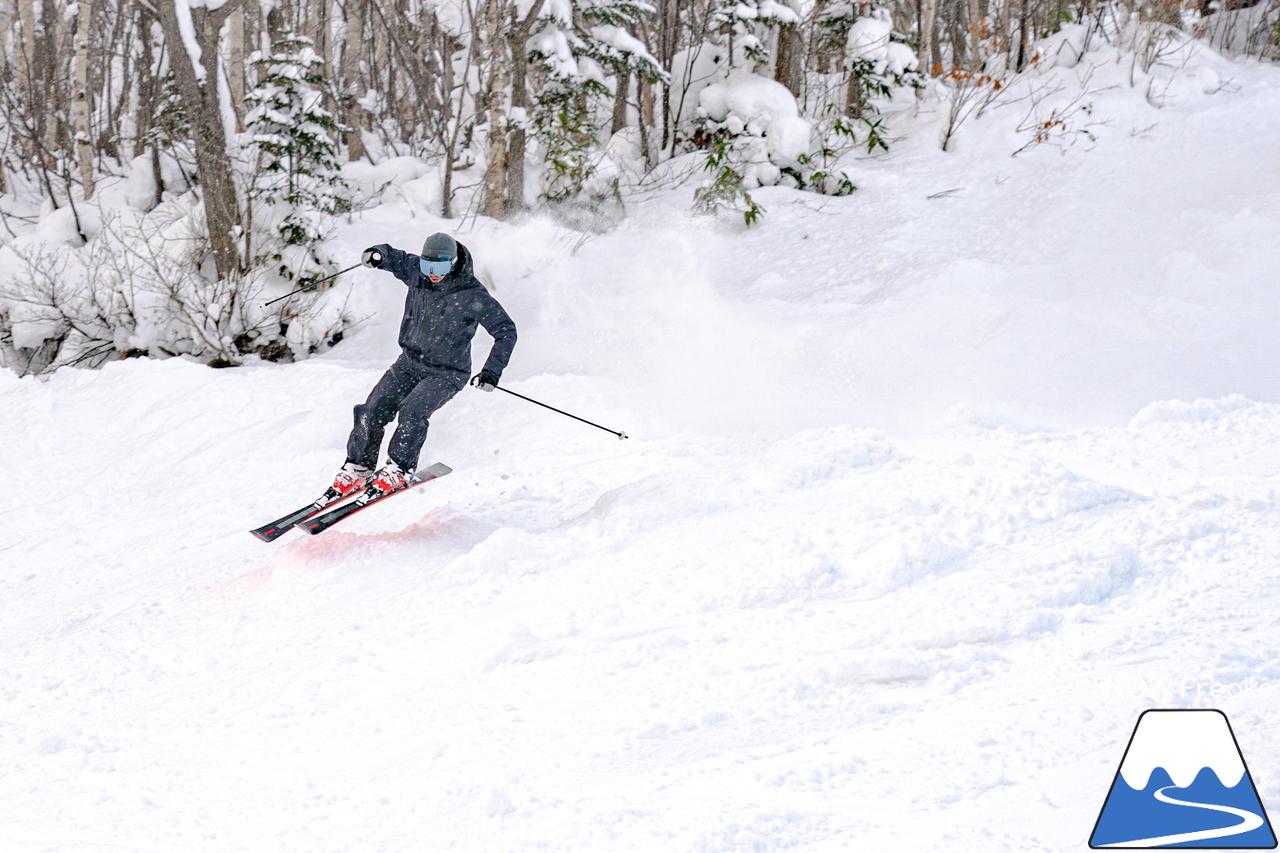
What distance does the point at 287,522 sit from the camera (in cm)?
493

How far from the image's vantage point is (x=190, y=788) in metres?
2.94

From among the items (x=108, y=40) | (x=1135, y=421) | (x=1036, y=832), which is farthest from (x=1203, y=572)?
(x=108, y=40)

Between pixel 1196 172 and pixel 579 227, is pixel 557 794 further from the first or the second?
pixel 1196 172

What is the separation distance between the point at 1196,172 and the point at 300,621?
1004 centimetres

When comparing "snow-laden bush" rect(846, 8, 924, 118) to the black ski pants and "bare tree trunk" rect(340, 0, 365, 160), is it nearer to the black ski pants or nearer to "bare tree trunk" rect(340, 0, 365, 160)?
"bare tree trunk" rect(340, 0, 365, 160)

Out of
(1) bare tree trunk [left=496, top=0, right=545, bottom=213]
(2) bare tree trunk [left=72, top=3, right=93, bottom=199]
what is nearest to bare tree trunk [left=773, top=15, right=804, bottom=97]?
(1) bare tree trunk [left=496, top=0, right=545, bottom=213]

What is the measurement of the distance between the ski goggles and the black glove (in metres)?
0.58

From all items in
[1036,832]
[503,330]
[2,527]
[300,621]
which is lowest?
[2,527]

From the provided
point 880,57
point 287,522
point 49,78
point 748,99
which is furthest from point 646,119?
point 49,78

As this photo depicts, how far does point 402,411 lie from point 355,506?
0.58 metres

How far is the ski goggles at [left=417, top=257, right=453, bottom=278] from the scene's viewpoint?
4.89 metres

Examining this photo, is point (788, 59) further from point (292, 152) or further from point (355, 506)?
point (355, 506)

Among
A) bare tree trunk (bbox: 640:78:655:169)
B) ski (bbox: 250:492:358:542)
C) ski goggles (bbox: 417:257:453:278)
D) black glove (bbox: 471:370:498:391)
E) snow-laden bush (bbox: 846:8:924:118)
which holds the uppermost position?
snow-laden bush (bbox: 846:8:924:118)

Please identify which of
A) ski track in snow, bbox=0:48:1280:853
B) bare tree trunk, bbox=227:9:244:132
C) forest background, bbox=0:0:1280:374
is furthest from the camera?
bare tree trunk, bbox=227:9:244:132
